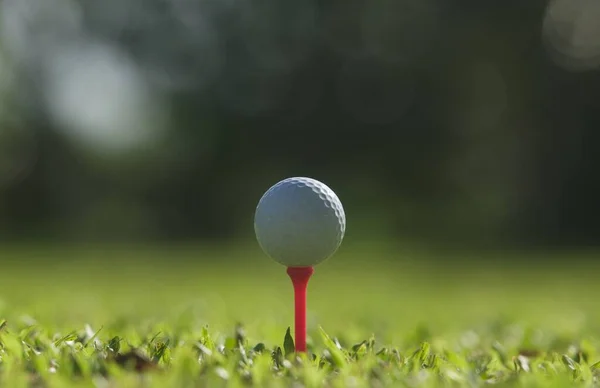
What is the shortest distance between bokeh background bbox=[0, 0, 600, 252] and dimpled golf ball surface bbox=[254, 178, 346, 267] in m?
12.1

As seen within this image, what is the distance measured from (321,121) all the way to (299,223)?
49.5ft

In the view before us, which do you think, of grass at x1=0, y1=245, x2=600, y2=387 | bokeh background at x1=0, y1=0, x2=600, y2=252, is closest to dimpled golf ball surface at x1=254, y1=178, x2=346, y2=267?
grass at x1=0, y1=245, x2=600, y2=387

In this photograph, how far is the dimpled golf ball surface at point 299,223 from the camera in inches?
85.4

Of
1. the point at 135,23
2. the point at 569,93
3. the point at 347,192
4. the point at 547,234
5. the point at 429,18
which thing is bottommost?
the point at 547,234

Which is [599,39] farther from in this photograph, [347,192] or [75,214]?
[75,214]

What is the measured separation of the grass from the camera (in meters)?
1.82

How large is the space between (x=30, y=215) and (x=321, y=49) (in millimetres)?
8495

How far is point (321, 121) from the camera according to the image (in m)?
17.1

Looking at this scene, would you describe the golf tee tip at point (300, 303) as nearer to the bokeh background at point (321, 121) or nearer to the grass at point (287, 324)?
the grass at point (287, 324)

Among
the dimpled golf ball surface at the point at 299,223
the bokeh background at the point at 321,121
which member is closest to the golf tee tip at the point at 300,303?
the dimpled golf ball surface at the point at 299,223

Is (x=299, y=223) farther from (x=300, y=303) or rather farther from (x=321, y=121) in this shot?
(x=321, y=121)

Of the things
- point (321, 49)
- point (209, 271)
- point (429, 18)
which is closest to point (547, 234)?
point (429, 18)

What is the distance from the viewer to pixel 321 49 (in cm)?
1747

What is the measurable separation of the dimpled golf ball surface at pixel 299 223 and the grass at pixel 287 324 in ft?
0.91
